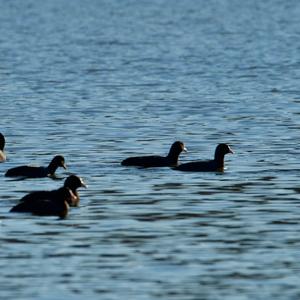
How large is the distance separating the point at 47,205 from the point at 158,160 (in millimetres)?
6548

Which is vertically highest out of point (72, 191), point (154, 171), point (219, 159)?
point (72, 191)

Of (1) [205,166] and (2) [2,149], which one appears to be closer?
(1) [205,166]

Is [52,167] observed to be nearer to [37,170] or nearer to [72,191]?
[37,170]

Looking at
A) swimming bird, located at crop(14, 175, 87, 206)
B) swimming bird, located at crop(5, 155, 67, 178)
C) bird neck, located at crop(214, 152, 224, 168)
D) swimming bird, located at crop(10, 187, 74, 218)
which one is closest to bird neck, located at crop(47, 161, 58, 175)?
swimming bird, located at crop(5, 155, 67, 178)

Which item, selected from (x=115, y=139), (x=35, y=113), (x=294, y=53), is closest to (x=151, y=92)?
(x=35, y=113)

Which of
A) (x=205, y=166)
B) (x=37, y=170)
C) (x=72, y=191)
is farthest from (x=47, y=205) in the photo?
(x=205, y=166)

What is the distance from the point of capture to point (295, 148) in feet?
115

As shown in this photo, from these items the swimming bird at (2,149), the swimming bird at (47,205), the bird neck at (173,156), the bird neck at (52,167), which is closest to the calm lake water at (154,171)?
the swimming bird at (47,205)

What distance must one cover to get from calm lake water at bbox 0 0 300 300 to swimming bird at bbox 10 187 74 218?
8.1 inches

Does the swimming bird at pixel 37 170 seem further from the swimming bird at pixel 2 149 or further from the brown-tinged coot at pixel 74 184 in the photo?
the swimming bird at pixel 2 149

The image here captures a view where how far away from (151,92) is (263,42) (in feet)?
103

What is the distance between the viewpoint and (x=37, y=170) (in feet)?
101

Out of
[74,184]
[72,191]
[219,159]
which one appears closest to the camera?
[72,191]

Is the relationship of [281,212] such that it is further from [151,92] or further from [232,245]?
[151,92]
